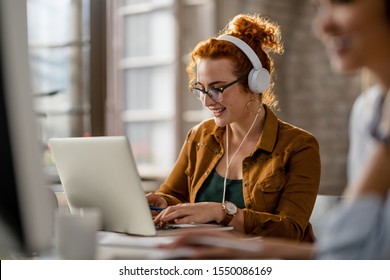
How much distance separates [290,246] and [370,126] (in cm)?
25

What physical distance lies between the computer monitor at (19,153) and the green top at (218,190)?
101cm

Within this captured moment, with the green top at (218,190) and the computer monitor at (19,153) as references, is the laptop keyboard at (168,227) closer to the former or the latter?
the green top at (218,190)

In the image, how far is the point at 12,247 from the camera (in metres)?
0.78

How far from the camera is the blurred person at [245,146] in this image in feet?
5.37

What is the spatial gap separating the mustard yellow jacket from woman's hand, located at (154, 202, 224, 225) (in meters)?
0.10

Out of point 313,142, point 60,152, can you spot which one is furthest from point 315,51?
point 60,152

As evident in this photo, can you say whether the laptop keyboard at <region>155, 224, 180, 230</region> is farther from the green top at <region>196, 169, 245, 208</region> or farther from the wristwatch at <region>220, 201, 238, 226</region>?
the green top at <region>196, 169, 245, 208</region>

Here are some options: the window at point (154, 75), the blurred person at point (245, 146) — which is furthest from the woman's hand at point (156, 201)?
the window at point (154, 75)

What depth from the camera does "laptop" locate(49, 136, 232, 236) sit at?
3.99 ft

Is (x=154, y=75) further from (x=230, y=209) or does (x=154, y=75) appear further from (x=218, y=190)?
(x=230, y=209)

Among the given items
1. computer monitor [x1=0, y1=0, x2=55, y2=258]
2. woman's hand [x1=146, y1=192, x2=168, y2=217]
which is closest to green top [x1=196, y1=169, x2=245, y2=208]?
woman's hand [x1=146, y1=192, x2=168, y2=217]

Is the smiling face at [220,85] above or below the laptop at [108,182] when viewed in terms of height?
above

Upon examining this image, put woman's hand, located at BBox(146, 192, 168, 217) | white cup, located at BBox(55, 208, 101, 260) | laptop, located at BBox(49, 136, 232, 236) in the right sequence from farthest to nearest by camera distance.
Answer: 1. woman's hand, located at BBox(146, 192, 168, 217)
2. laptop, located at BBox(49, 136, 232, 236)
3. white cup, located at BBox(55, 208, 101, 260)

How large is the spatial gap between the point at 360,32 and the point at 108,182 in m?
0.63
